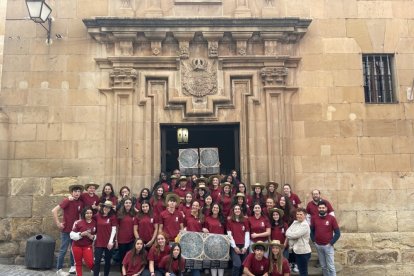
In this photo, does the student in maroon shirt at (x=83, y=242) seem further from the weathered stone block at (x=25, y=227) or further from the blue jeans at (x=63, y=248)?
the weathered stone block at (x=25, y=227)

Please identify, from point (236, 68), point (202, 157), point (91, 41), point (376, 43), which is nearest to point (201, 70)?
point (236, 68)

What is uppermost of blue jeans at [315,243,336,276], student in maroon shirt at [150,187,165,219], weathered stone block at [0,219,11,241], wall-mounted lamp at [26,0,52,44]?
wall-mounted lamp at [26,0,52,44]

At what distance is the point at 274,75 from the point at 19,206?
7.46m

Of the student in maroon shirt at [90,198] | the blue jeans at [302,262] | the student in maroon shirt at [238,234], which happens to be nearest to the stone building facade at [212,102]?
the student in maroon shirt at [90,198]

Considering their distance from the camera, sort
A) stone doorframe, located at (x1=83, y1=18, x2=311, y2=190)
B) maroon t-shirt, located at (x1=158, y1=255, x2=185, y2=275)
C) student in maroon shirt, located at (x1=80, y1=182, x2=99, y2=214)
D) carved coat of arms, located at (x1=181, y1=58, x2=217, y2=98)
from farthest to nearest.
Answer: carved coat of arms, located at (x1=181, y1=58, x2=217, y2=98) < stone doorframe, located at (x1=83, y1=18, x2=311, y2=190) < student in maroon shirt, located at (x1=80, y1=182, x2=99, y2=214) < maroon t-shirt, located at (x1=158, y1=255, x2=185, y2=275)

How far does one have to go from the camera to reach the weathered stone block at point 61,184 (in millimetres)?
10836

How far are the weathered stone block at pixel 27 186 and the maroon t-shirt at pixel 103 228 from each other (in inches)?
118

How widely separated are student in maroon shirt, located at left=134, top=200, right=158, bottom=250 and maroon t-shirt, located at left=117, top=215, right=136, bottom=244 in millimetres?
108

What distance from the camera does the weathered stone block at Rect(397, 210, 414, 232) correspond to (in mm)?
10922

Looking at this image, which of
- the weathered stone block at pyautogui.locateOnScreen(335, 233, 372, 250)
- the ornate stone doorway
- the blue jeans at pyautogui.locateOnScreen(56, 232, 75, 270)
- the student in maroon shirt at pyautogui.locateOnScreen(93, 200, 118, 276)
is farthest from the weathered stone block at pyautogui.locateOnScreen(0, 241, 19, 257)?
the weathered stone block at pyautogui.locateOnScreen(335, 233, 372, 250)

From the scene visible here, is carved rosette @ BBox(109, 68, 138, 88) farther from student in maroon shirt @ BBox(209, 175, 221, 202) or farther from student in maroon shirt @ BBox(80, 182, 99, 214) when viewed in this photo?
student in maroon shirt @ BBox(209, 175, 221, 202)

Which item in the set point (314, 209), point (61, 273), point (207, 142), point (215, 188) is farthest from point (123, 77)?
point (314, 209)

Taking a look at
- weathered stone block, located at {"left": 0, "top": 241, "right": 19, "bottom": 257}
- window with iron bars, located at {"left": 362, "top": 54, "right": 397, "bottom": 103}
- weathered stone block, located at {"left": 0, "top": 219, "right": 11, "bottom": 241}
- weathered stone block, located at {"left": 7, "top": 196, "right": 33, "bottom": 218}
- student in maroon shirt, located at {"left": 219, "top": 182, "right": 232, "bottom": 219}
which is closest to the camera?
student in maroon shirt, located at {"left": 219, "top": 182, "right": 232, "bottom": 219}

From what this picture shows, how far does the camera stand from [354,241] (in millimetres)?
10750
